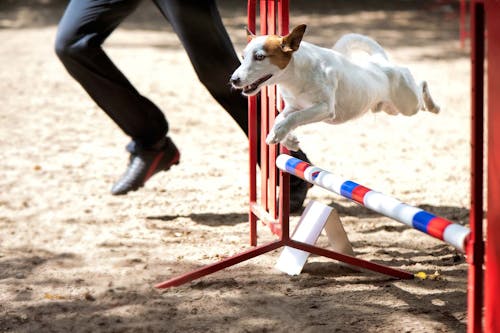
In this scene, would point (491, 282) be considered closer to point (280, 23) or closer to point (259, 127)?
point (280, 23)

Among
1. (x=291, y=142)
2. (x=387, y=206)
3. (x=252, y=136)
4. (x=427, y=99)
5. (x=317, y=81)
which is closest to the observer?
(x=387, y=206)

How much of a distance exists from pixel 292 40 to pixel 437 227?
2.85ft

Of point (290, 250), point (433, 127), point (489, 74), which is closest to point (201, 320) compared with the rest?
point (290, 250)

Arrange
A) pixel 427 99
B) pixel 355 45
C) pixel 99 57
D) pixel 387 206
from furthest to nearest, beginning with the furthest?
pixel 99 57 → pixel 427 99 → pixel 355 45 → pixel 387 206

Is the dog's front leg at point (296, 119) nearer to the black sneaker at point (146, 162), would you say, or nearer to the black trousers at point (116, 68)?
the black trousers at point (116, 68)

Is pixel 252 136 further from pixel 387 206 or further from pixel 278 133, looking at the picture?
pixel 387 206

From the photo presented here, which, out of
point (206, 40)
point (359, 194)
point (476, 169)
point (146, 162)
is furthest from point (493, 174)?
point (146, 162)

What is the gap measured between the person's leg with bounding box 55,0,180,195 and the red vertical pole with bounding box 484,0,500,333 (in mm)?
2350

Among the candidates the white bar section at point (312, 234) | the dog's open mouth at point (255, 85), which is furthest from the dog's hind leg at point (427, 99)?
the dog's open mouth at point (255, 85)

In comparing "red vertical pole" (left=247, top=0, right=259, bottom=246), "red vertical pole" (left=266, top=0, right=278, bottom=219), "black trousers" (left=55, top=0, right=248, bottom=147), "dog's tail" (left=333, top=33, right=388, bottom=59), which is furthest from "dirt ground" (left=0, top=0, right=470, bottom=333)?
"dog's tail" (left=333, top=33, right=388, bottom=59)

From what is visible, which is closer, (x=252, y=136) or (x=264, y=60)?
(x=264, y=60)

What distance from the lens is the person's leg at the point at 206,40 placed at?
3959mm

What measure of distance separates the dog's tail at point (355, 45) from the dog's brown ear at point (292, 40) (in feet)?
1.73

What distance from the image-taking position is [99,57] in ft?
14.4
